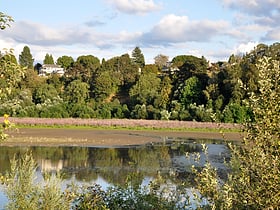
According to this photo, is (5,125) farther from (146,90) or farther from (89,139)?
(146,90)

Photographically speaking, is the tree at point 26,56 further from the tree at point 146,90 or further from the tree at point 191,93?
the tree at point 191,93

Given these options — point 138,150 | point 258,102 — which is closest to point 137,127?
point 138,150

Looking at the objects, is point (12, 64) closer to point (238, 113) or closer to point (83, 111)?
point (238, 113)

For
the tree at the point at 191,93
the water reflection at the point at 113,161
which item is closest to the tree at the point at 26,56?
the tree at the point at 191,93

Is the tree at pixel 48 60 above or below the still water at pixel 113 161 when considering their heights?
above

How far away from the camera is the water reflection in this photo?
23.0 m

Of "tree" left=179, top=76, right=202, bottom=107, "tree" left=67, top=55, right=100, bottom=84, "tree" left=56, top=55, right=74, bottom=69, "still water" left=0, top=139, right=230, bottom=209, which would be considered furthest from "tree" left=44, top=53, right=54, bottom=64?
"still water" left=0, top=139, right=230, bottom=209

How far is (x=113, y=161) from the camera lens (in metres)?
28.5

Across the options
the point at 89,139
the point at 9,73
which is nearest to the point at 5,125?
the point at 9,73

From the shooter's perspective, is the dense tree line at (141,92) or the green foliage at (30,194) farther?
the dense tree line at (141,92)

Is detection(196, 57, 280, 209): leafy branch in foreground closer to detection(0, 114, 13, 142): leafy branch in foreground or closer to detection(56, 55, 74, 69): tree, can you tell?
detection(0, 114, 13, 142): leafy branch in foreground

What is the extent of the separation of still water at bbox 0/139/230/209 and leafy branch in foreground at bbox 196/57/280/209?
13074 mm

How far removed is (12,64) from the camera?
5.03 metres

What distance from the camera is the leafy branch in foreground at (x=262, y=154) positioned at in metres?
4.89
